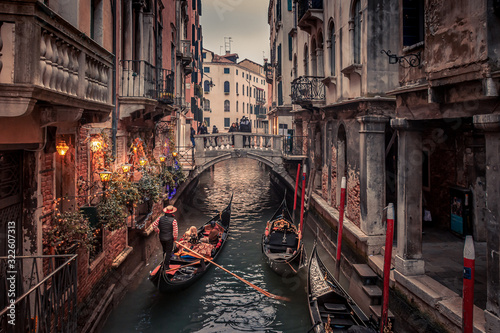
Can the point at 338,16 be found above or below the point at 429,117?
above

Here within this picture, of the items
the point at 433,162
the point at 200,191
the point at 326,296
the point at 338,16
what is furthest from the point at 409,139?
the point at 200,191

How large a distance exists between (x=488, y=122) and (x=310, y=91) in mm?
7935

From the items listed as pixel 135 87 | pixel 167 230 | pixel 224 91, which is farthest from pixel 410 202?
pixel 224 91

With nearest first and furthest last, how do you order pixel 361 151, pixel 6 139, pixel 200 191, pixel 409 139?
1. pixel 6 139
2. pixel 409 139
3. pixel 361 151
4. pixel 200 191

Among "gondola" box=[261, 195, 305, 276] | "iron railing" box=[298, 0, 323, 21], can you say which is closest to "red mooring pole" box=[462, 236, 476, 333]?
"gondola" box=[261, 195, 305, 276]

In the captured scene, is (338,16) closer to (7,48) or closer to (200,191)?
(7,48)

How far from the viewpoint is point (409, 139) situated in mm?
6141

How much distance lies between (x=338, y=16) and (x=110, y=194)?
7.22 meters

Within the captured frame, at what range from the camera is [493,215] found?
4168mm

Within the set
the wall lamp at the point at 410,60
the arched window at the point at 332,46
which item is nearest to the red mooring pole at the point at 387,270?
the wall lamp at the point at 410,60

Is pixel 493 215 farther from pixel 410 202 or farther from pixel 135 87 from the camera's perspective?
pixel 135 87

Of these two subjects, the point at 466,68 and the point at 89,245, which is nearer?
the point at 466,68

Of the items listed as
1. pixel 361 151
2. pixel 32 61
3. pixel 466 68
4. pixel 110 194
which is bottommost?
pixel 110 194

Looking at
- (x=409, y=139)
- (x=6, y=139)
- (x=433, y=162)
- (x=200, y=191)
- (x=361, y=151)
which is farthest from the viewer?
(x=200, y=191)
